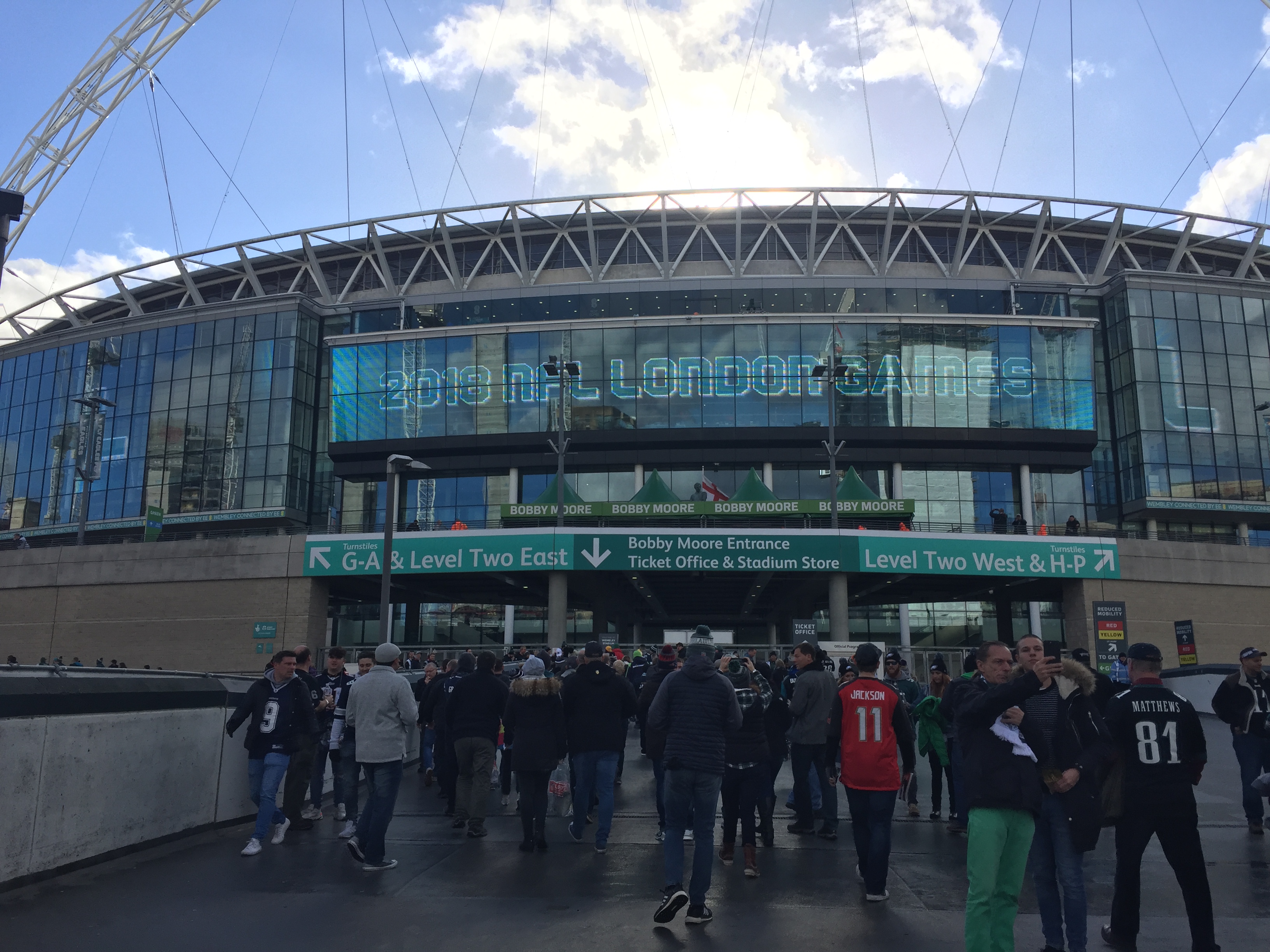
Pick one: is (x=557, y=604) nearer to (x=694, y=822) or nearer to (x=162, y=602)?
(x=162, y=602)

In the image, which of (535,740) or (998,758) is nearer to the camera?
(998,758)

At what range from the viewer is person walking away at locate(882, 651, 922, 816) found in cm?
1087

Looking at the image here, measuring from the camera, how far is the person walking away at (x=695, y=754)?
6438mm

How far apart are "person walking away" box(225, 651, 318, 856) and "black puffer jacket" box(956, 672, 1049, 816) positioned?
256 inches

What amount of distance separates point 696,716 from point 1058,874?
8.12 feet

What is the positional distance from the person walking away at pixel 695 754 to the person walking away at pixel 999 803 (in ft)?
5.90

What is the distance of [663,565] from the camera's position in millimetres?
37812

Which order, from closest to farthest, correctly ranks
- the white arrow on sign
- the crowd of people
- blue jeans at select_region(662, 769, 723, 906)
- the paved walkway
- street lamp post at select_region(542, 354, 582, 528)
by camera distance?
the crowd of people, the paved walkway, blue jeans at select_region(662, 769, 723, 906), street lamp post at select_region(542, 354, 582, 528), the white arrow on sign

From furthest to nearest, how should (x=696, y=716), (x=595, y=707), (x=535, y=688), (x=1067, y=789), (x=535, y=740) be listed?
(x=595, y=707)
(x=535, y=688)
(x=535, y=740)
(x=696, y=716)
(x=1067, y=789)

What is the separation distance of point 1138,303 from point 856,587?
76.9 ft

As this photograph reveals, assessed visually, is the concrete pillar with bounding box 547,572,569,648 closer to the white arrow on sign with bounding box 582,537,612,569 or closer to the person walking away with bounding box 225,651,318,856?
the white arrow on sign with bounding box 582,537,612,569

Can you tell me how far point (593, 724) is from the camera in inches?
361

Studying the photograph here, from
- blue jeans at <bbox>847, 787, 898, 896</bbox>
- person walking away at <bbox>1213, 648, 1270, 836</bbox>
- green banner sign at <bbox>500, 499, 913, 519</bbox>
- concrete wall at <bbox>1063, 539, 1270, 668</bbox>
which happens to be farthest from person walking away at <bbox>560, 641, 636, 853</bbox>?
concrete wall at <bbox>1063, 539, 1270, 668</bbox>

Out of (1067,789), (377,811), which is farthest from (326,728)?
(1067,789)
